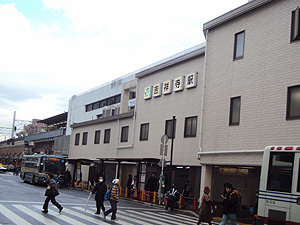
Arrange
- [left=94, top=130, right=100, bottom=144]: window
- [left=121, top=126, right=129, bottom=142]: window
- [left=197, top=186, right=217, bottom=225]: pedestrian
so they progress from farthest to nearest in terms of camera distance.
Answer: [left=94, top=130, right=100, bottom=144]: window
[left=121, top=126, right=129, bottom=142]: window
[left=197, top=186, right=217, bottom=225]: pedestrian

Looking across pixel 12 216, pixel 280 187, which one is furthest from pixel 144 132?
pixel 280 187

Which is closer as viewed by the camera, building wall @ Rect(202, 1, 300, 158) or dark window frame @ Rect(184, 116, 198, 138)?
building wall @ Rect(202, 1, 300, 158)

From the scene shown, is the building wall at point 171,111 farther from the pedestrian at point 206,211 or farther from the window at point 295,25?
the pedestrian at point 206,211

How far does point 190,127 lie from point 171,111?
260 centimetres

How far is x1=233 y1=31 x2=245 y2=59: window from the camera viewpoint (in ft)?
64.5

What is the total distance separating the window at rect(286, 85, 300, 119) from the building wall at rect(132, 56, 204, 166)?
8681 mm

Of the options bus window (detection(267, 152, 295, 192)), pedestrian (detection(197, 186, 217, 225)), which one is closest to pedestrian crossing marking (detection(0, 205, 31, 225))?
pedestrian (detection(197, 186, 217, 225))

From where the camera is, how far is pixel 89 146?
40.2 meters

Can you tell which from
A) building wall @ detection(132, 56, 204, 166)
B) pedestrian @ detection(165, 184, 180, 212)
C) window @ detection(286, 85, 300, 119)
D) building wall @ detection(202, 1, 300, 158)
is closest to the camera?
window @ detection(286, 85, 300, 119)

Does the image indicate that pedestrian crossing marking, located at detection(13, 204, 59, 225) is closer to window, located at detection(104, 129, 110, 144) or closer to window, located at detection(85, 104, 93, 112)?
window, located at detection(104, 129, 110, 144)

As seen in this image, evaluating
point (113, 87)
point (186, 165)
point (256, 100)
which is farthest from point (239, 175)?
point (113, 87)

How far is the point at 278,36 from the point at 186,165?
11386mm

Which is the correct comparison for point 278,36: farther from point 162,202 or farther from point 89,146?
point 89,146

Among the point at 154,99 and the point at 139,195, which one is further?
the point at 154,99
